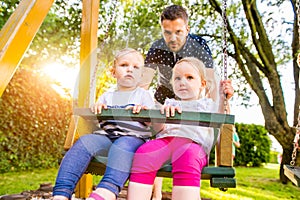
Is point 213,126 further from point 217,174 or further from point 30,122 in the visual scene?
point 30,122

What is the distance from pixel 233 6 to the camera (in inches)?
321

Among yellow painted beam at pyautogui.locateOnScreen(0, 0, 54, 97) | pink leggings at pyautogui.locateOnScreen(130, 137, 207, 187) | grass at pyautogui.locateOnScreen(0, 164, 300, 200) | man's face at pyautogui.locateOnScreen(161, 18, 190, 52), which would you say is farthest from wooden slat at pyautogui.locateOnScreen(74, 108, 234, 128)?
grass at pyautogui.locateOnScreen(0, 164, 300, 200)

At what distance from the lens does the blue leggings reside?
6.16 feet

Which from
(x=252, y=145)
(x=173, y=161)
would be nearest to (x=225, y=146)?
(x=173, y=161)

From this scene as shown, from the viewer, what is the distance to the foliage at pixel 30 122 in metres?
6.43

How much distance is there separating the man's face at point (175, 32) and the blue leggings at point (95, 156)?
0.84m

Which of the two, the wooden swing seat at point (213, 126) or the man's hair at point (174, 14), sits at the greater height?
the man's hair at point (174, 14)

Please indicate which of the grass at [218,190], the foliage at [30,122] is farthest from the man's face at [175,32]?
the foliage at [30,122]

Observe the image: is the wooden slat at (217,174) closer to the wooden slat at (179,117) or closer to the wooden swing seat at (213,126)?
the wooden swing seat at (213,126)

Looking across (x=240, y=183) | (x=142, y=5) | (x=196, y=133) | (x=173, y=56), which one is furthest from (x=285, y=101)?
(x=196, y=133)

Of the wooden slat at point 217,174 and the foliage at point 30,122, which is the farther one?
the foliage at point 30,122

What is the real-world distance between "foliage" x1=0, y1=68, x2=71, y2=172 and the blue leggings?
4543mm

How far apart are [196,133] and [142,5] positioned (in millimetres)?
6202

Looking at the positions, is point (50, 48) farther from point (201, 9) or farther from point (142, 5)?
point (201, 9)
